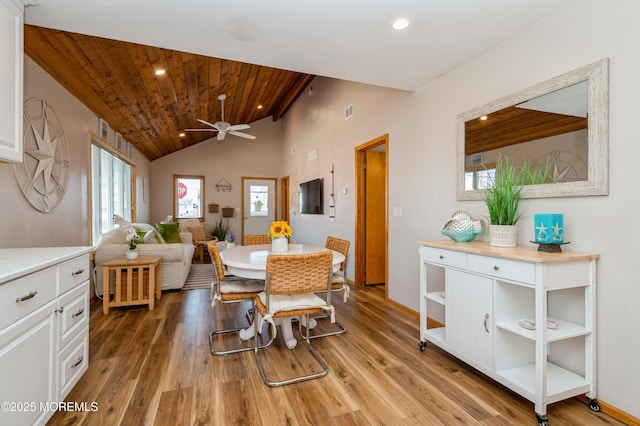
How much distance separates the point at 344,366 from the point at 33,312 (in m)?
1.83

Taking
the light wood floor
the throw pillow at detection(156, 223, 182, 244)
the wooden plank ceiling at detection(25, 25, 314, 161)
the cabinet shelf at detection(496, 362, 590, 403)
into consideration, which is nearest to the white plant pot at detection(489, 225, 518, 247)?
the cabinet shelf at detection(496, 362, 590, 403)

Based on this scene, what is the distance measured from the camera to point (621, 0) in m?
1.67

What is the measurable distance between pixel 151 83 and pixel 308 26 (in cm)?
253

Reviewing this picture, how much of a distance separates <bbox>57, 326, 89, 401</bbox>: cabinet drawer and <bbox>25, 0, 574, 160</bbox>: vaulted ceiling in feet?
6.55

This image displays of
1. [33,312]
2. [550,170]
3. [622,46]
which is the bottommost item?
[33,312]

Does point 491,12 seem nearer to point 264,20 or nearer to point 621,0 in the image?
point 621,0

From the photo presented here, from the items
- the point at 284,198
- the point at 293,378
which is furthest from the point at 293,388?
the point at 284,198

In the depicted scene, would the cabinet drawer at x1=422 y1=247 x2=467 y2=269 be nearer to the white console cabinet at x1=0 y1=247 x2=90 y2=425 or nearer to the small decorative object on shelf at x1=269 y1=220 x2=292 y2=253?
the small decorative object on shelf at x1=269 y1=220 x2=292 y2=253

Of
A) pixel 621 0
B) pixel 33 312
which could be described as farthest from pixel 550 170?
pixel 33 312

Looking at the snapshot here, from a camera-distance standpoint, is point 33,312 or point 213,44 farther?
point 213,44

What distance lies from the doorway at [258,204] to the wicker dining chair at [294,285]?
21.3 ft

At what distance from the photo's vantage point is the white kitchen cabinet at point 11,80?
1.63 meters

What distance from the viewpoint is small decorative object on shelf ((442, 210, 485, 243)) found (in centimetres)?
237

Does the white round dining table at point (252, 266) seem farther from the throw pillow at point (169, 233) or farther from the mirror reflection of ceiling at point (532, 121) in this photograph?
the throw pillow at point (169, 233)
